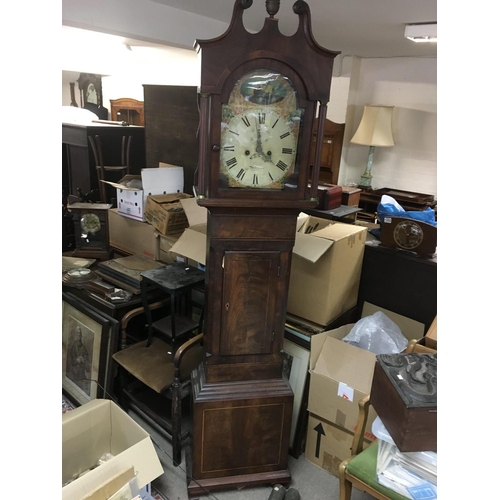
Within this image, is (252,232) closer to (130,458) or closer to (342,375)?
(342,375)

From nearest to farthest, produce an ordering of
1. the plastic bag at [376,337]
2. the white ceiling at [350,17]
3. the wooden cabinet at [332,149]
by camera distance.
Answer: the plastic bag at [376,337], the white ceiling at [350,17], the wooden cabinet at [332,149]

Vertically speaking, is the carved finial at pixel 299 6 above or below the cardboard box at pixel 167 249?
above

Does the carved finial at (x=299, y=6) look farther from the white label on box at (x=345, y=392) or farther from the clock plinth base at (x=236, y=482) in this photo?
the clock plinth base at (x=236, y=482)

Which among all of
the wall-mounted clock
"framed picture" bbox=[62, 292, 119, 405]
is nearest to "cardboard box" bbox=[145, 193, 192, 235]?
"framed picture" bbox=[62, 292, 119, 405]

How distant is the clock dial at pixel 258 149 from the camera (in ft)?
4.46

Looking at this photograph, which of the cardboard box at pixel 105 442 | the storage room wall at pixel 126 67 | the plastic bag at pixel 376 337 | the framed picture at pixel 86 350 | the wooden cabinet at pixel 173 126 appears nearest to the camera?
the cardboard box at pixel 105 442

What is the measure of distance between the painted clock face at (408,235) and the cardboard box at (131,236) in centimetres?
138

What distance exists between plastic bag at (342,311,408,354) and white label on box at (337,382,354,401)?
0.78ft

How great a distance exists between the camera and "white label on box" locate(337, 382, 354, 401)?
1726 mm

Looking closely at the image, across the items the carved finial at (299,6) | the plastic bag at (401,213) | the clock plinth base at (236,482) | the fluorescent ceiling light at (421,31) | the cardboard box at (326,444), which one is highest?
the fluorescent ceiling light at (421,31)

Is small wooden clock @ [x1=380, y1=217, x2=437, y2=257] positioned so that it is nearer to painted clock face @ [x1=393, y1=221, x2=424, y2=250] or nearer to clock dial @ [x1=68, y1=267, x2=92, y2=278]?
painted clock face @ [x1=393, y1=221, x2=424, y2=250]

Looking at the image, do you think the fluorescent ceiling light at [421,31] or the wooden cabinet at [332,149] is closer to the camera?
the fluorescent ceiling light at [421,31]

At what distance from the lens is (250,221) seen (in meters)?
1.47

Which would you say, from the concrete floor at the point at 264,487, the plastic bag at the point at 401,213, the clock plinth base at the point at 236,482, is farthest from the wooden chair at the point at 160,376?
the plastic bag at the point at 401,213
